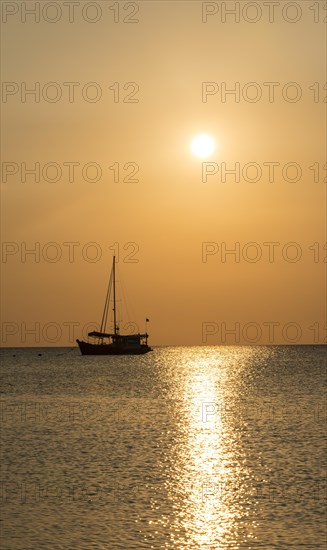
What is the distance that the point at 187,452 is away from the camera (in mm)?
54844

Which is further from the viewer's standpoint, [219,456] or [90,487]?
[219,456]

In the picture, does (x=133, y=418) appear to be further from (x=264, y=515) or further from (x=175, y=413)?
(x=264, y=515)

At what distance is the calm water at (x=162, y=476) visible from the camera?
32781mm

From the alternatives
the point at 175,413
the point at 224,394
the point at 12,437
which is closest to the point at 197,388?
the point at 224,394

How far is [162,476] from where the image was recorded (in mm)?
45250

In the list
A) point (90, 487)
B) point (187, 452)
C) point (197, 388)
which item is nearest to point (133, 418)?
point (187, 452)

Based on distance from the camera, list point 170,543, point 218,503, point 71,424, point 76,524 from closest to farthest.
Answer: point 170,543 → point 76,524 → point 218,503 → point 71,424

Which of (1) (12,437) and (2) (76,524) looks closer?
(2) (76,524)

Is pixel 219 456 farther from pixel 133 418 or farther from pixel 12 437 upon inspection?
pixel 133 418

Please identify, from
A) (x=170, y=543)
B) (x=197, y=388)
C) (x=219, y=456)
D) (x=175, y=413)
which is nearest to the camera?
(x=170, y=543)

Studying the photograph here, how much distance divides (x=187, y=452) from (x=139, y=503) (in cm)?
1674

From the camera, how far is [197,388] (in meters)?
134

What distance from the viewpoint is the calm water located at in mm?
32781

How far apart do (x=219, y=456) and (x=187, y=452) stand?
269cm
